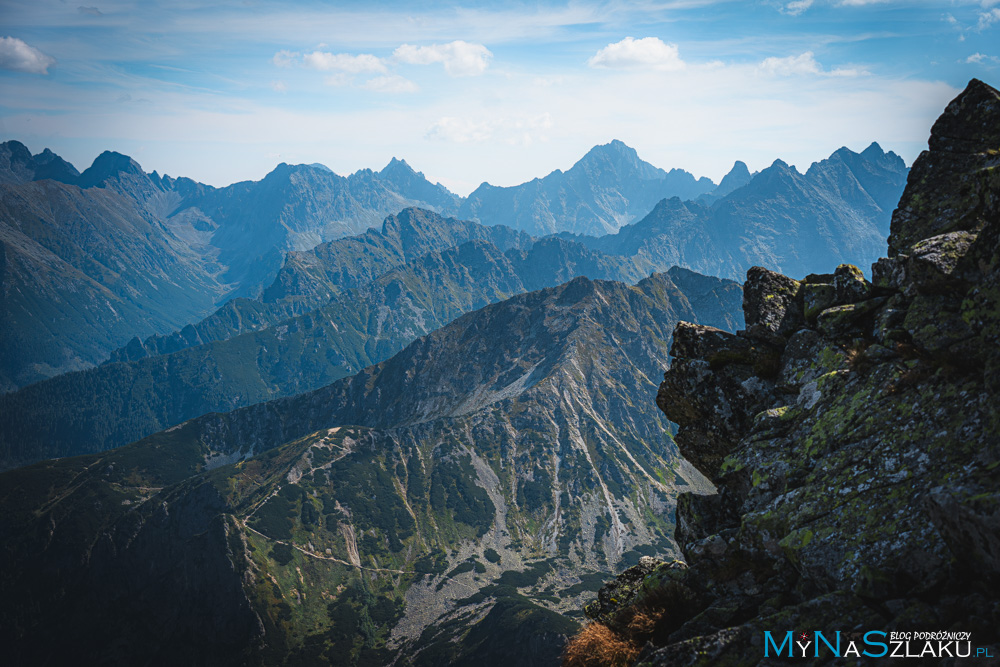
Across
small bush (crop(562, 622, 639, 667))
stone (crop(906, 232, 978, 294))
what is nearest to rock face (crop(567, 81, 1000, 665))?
stone (crop(906, 232, 978, 294))

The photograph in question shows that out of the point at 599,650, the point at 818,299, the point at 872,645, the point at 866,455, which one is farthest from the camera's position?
the point at 818,299

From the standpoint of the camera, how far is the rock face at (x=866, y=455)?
40.8 feet

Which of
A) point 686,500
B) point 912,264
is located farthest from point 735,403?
point 912,264

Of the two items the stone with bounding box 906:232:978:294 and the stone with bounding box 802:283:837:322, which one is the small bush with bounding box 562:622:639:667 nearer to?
the stone with bounding box 906:232:978:294

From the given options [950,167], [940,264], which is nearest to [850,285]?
[940,264]

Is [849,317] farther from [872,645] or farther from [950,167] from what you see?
[872,645]

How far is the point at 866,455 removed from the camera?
16.2 meters

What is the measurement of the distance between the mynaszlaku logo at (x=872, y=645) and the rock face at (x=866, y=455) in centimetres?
12

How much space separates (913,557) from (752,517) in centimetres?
526

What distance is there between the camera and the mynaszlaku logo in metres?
10.7

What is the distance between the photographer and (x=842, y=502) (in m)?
15.6

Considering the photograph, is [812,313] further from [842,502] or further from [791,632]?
[791,632]

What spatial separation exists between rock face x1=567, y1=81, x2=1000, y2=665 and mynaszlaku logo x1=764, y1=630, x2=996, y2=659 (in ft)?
0.40

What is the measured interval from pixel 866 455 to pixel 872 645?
6.08m
